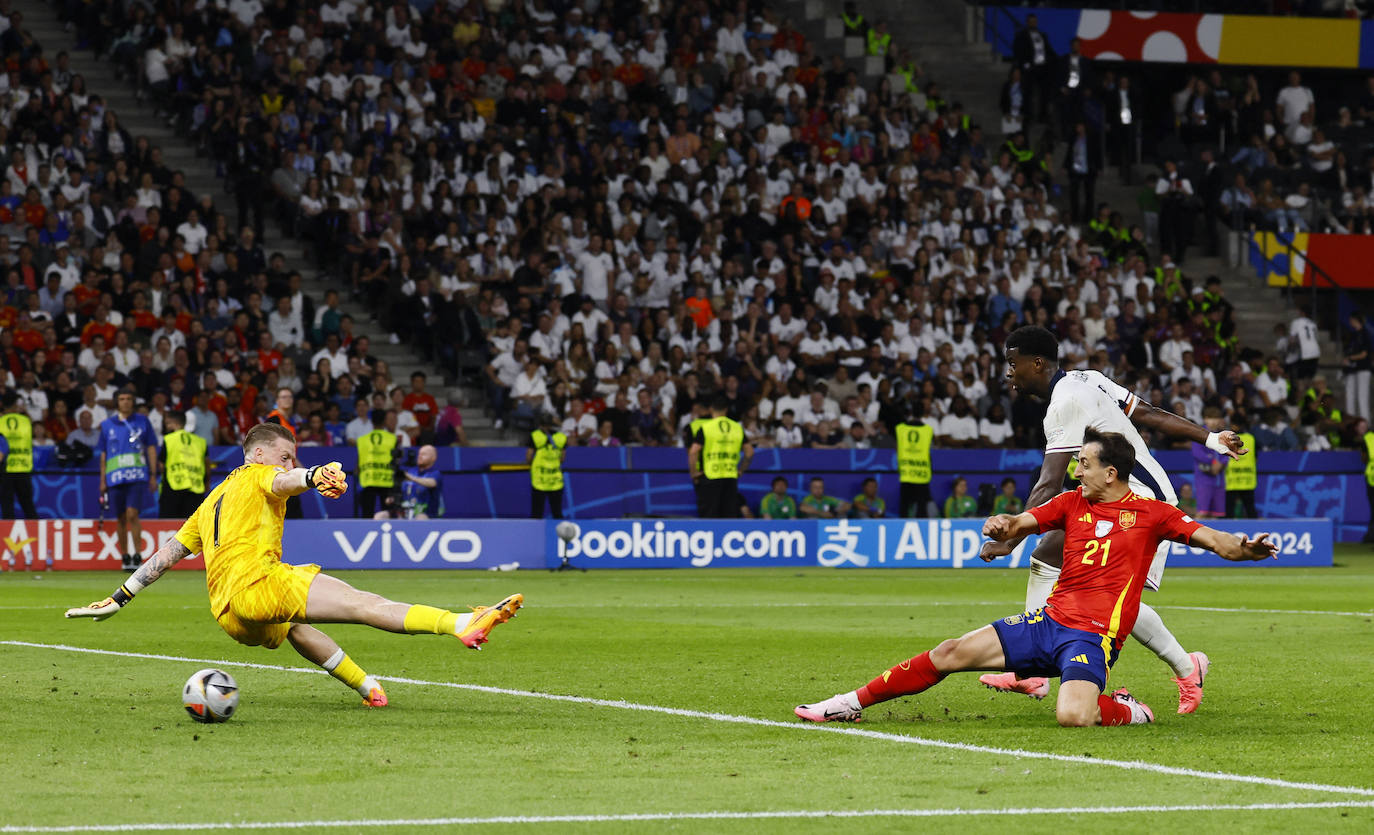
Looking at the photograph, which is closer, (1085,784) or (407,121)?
(1085,784)

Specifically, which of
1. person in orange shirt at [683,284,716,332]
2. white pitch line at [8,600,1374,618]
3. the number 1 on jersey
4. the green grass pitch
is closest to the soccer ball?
the green grass pitch

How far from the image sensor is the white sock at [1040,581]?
1005 cm

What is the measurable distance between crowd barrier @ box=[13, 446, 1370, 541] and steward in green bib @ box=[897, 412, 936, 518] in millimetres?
742

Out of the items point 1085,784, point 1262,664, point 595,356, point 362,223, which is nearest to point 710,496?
point 595,356

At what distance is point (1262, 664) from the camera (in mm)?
12078

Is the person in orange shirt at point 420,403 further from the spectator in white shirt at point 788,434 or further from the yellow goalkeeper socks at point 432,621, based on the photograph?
the yellow goalkeeper socks at point 432,621

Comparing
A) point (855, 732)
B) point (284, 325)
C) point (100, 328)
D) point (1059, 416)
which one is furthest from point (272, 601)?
point (284, 325)

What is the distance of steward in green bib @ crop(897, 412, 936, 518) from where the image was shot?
26250mm

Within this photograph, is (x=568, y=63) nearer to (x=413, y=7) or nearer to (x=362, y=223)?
(x=413, y=7)

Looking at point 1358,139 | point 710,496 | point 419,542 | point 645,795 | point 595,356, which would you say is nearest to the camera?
point 645,795

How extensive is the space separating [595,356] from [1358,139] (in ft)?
61.6

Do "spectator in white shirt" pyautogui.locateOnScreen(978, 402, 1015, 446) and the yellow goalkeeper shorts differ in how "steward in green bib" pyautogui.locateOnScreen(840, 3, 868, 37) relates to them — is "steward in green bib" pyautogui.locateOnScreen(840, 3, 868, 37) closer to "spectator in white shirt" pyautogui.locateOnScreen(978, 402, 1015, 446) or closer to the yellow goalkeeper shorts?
"spectator in white shirt" pyautogui.locateOnScreen(978, 402, 1015, 446)

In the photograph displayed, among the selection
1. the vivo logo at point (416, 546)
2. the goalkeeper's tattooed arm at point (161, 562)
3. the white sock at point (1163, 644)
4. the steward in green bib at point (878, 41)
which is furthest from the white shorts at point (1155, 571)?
the steward in green bib at point (878, 41)

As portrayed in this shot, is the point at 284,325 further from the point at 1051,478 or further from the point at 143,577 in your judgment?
the point at 1051,478
